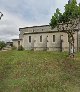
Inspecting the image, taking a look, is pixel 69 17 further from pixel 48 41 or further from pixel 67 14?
pixel 48 41

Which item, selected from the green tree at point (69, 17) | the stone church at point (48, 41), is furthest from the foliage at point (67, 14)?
the stone church at point (48, 41)

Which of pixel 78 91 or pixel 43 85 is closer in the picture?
pixel 78 91

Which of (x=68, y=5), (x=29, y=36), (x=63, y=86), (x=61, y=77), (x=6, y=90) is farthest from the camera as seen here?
(x=29, y=36)

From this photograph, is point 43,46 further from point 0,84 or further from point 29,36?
point 0,84

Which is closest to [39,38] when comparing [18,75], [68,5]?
[68,5]

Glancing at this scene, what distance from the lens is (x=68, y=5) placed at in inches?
1320

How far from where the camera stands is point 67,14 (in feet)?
112

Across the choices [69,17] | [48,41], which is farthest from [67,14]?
[48,41]

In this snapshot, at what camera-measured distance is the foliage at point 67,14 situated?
109 feet

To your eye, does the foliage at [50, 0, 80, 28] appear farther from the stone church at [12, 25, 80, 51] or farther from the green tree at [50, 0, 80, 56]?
the stone church at [12, 25, 80, 51]

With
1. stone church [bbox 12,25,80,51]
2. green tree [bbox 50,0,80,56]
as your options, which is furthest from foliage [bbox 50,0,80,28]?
stone church [bbox 12,25,80,51]

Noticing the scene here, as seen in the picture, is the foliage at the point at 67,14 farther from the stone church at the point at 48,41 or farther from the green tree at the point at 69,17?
the stone church at the point at 48,41

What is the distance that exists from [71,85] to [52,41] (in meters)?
40.0

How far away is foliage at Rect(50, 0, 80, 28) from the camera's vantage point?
33375 mm
